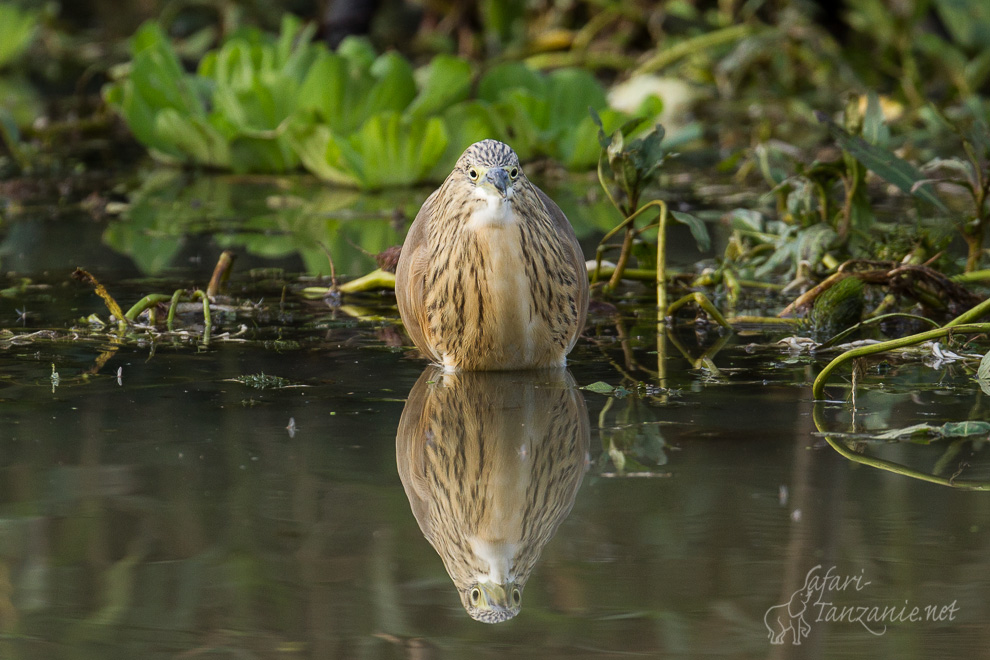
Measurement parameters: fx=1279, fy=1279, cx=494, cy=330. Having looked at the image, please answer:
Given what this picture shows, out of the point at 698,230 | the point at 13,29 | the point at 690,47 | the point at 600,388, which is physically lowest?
the point at 600,388

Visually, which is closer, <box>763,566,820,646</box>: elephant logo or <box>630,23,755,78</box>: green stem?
<box>763,566,820,646</box>: elephant logo

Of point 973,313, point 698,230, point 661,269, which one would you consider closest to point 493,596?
point 973,313

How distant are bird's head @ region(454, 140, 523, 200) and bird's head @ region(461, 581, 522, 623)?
102 cm

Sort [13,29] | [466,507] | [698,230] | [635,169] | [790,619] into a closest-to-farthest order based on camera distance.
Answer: [790,619] < [466,507] < [698,230] < [635,169] < [13,29]

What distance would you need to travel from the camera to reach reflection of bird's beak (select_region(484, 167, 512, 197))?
2576 millimetres

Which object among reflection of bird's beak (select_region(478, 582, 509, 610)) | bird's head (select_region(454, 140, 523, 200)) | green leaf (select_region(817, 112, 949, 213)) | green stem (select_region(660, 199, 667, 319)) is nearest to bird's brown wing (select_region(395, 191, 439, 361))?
bird's head (select_region(454, 140, 523, 200))

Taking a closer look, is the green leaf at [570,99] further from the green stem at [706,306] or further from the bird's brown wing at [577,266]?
the bird's brown wing at [577,266]

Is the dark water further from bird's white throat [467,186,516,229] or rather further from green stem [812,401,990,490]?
bird's white throat [467,186,516,229]

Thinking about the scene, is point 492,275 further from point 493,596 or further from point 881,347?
point 493,596

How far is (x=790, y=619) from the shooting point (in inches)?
65.4

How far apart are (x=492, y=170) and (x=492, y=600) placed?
1.09 meters

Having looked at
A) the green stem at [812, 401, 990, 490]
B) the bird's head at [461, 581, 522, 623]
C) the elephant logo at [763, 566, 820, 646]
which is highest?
the green stem at [812, 401, 990, 490]

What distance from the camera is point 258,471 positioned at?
223 cm

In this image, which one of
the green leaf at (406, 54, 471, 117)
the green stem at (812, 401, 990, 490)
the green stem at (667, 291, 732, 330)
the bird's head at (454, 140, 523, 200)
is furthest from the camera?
the green leaf at (406, 54, 471, 117)
